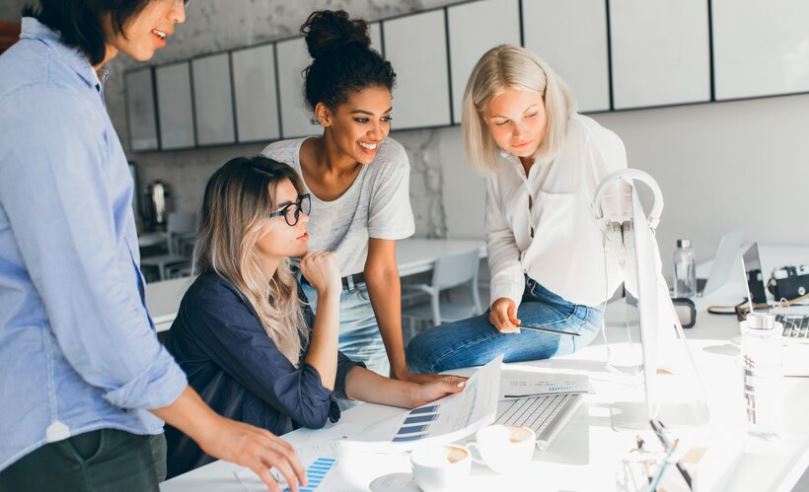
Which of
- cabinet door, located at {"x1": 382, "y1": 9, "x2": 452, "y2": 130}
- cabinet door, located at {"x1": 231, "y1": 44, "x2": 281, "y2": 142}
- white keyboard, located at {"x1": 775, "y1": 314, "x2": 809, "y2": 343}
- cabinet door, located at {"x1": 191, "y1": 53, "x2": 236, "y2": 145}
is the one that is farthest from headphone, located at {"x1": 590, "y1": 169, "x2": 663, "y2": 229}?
cabinet door, located at {"x1": 191, "y1": 53, "x2": 236, "y2": 145}

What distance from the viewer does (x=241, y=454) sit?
92cm

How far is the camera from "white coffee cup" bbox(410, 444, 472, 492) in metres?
0.99

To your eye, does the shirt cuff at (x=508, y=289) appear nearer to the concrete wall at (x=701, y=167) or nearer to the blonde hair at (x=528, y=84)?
the blonde hair at (x=528, y=84)

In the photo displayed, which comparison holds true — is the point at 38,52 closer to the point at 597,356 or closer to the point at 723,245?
the point at 597,356

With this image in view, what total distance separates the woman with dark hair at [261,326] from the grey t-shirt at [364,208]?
1.20ft

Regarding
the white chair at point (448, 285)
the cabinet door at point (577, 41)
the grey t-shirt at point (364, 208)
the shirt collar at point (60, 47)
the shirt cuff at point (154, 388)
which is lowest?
the white chair at point (448, 285)

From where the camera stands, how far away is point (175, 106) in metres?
5.62

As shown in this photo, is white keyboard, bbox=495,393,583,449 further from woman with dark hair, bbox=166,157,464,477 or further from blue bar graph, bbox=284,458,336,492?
blue bar graph, bbox=284,458,336,492

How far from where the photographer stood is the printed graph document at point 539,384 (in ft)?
4.64

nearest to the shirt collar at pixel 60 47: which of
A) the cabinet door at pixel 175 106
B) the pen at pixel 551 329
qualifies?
the pen at pixel 551 329

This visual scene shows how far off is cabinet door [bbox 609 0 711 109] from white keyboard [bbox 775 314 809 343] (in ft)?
5.48

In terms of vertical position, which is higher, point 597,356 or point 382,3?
point 382,3

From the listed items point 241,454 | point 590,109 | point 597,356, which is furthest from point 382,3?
point 241,454

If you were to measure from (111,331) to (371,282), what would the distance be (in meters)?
1.16
